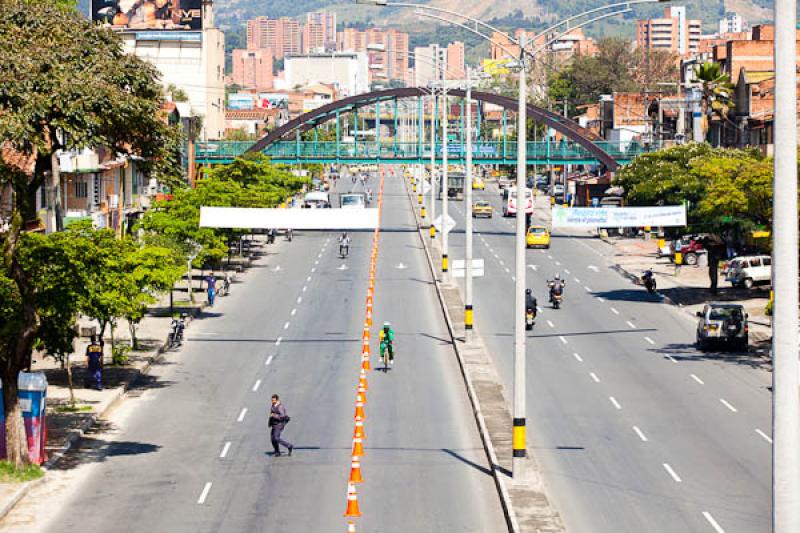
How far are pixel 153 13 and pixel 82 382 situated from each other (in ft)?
466

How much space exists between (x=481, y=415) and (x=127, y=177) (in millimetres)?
59804

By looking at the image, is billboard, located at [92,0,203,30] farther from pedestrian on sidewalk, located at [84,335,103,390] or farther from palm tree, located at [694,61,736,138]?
pedestrian on sidewalk, located at [84,335,103,390]

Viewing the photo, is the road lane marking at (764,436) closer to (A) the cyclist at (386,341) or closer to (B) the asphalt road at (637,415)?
(B) the asphalt road at (637,415)

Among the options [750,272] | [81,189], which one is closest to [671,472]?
[750,272]

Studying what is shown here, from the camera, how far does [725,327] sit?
5259cm

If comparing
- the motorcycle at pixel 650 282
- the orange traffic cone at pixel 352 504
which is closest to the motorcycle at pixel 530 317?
the motorcycle at pixel 650 282

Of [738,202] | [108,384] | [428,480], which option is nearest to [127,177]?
[738,202]

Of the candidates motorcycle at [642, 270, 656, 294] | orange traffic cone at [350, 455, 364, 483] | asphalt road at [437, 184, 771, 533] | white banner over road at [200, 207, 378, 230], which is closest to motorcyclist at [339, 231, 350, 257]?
asphalt road at [437, 184, 771, 533]

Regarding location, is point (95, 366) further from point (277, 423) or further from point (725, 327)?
point (725, 327)

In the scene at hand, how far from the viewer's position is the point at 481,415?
37969mm

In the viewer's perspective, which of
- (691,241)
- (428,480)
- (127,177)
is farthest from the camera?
(127,177)

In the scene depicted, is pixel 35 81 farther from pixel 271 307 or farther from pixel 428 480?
pixel 271 307

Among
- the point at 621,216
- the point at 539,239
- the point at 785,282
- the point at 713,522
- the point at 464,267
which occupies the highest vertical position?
the point at 785,282

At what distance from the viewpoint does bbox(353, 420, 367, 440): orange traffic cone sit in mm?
36016
